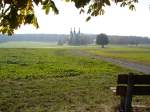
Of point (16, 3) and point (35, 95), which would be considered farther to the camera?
point (35, 95)

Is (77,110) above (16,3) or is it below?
below

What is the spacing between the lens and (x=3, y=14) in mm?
5141

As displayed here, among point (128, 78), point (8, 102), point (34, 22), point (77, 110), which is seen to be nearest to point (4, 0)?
point (34, 22)

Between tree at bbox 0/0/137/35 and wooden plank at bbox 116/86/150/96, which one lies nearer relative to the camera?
tree at bbox 0/0/137/35

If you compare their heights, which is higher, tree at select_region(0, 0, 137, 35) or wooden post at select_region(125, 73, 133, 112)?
tree at select_region(0, 0, 137, 35)

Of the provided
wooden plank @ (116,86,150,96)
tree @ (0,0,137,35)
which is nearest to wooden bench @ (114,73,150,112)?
wooden plank @ (116,86,150,96)

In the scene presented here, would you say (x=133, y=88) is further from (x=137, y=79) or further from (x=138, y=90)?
(x=137, y=79)

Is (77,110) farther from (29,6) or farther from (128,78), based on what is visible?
(29,6)

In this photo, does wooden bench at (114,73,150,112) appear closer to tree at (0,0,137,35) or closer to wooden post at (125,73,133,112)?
wooden post at (125,73,133,112)

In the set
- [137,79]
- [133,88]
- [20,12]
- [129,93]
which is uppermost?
[20,12]

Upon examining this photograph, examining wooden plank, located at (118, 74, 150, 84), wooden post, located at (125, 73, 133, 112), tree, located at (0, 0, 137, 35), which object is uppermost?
tree, located at (0, 0, 137, 35)

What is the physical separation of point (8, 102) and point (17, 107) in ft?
3.82

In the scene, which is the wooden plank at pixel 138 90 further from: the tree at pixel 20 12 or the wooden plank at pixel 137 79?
the tree at pixel 20 12

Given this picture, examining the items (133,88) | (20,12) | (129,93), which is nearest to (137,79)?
(133,88)
